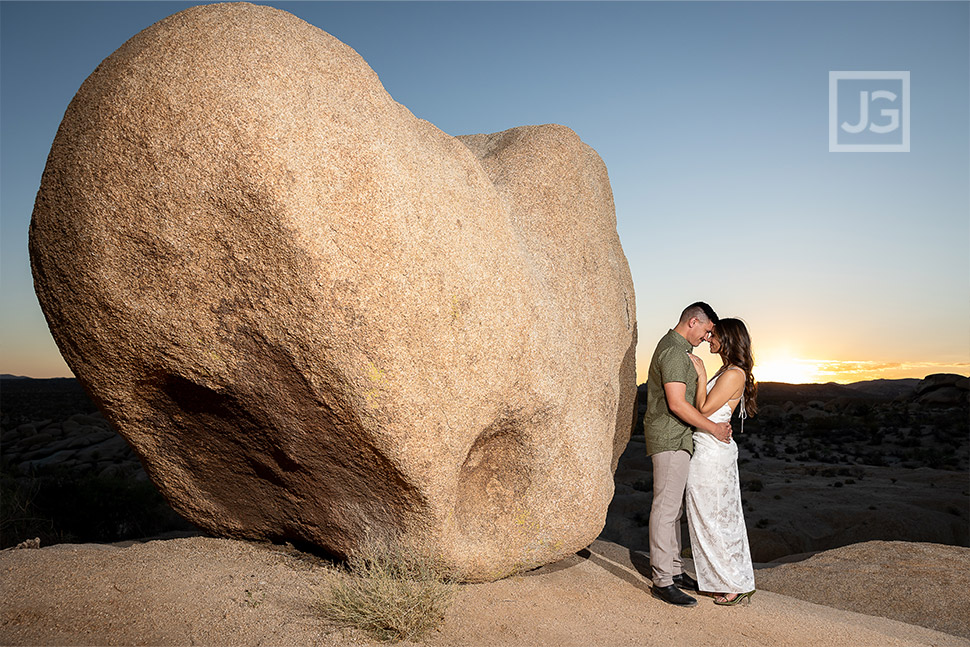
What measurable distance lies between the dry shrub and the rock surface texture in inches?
6.4

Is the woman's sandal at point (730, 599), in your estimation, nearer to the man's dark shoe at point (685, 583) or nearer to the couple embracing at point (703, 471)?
the couple embracing at point (703, 471)

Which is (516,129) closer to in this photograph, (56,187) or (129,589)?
(56,187)

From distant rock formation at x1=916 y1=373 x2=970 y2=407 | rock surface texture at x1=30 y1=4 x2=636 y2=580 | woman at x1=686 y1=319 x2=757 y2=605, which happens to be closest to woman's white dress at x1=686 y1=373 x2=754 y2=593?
woman at x1=686 y1=319 x2=757 y2=605

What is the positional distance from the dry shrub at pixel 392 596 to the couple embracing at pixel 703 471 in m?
1.77

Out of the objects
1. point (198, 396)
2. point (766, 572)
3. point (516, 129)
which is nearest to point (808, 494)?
point (766, 572)

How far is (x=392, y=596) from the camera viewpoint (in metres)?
3.97

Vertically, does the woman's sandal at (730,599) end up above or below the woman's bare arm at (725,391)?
below

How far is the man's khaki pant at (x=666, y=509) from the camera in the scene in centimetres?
501

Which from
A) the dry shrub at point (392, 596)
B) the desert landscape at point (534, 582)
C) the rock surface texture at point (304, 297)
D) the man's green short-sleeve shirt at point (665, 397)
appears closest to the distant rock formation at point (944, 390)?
the desert landscape at point (534, 582)

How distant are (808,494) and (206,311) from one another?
12.7 metres

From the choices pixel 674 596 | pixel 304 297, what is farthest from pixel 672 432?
pixel 304 297

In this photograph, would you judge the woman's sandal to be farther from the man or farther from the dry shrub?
the dry shrub

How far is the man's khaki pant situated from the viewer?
5.01 meters

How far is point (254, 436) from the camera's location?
450 centimetres
